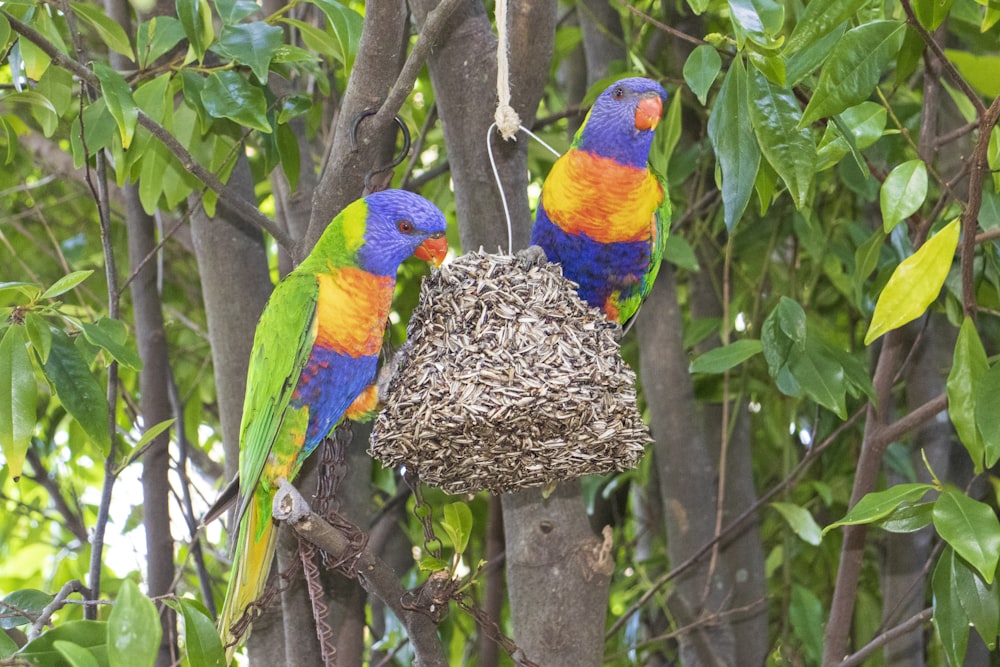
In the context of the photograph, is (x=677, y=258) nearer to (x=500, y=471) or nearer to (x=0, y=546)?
(x=500, y=471)

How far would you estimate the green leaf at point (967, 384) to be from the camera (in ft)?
4.92

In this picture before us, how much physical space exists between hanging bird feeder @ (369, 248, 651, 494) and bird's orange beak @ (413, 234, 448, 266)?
0.23ft

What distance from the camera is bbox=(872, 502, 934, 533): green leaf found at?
157 cm

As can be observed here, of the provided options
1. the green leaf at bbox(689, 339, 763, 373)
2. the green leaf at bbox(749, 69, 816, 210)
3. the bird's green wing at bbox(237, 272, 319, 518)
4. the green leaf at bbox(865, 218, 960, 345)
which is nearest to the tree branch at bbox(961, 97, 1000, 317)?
the green leaf at bbox(865, 218, 960, 345)

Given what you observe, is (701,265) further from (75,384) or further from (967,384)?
(75,384)

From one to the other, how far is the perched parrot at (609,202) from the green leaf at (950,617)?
2.76 feet

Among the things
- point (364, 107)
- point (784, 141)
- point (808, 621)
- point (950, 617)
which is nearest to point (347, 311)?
point (364, 107)

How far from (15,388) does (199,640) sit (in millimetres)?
519

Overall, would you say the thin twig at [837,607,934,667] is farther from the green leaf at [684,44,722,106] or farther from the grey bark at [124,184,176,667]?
the grey bark at [124,184,176,667]

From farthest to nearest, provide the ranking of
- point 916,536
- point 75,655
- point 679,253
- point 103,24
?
point 916,536 → point 679,253 → point 103,24 → point 75,655

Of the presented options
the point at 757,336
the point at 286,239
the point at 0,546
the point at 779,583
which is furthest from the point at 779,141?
the point at 0,546

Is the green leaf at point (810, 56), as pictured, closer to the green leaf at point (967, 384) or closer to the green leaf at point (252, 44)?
the green leaf at point (967, 384)

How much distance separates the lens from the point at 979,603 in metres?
1.59

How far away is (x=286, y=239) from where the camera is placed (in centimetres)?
187
